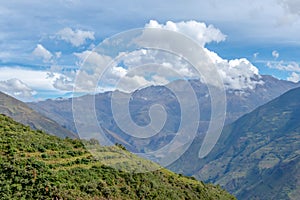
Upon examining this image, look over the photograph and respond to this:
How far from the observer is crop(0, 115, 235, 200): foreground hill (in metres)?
35.7

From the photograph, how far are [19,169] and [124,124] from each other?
18431 millimetres

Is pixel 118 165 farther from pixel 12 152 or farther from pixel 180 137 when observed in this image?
pixel 180 137

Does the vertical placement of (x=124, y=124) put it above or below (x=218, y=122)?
below

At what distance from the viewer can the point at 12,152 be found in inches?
1683

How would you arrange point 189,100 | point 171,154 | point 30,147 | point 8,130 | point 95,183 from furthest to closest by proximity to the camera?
point 8,130, point 30,147, point 95,183, point 171,154, point 189,100

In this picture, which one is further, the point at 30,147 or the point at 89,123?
the point at 30,147

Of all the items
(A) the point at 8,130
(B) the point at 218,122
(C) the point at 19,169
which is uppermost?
(B) the point at 218,122

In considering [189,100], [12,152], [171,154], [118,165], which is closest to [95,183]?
[118,165]

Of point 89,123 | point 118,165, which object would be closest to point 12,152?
point 118,165

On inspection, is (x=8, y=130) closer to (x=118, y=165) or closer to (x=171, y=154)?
(x=118, y=165)

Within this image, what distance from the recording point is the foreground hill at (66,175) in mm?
35719

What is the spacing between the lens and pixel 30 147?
47.4 metres

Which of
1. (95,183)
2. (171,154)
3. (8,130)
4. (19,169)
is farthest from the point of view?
(8,130)

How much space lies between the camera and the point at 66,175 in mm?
41500
